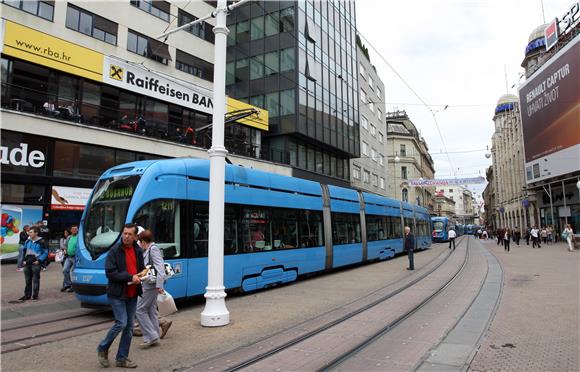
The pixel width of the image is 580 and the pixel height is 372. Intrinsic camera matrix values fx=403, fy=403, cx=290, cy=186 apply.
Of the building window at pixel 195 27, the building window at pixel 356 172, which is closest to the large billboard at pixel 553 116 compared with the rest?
the building window at pixel 356 172

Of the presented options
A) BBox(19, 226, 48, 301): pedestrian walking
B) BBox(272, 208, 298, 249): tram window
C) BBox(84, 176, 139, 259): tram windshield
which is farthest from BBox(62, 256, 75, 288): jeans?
BBox(272, 208, 298, 249): tram window

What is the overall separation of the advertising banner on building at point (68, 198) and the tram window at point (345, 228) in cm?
1028

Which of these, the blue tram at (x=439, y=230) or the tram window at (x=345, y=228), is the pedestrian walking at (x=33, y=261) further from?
the blue tram at (x=439, y=230)

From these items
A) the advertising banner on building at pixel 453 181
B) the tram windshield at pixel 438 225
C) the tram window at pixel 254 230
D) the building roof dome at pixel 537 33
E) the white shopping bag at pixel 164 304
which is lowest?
the white shopping bag at pixel 164 304

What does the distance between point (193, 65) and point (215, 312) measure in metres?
22.8

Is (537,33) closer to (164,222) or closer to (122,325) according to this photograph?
(164,222)

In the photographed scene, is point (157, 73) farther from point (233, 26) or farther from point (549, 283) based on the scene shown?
point (549, 283)

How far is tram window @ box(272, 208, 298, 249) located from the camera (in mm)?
11562

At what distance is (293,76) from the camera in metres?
28.6

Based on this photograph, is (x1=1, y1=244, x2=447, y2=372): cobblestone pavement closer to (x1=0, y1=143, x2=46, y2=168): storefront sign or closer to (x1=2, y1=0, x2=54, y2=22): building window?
(x1=0, y1=143, x2=46, y2=168): storefront sign

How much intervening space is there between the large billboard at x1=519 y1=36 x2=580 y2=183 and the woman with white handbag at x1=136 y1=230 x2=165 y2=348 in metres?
38.0

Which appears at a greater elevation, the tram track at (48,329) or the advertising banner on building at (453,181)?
the advertising banner on building at (453,181)

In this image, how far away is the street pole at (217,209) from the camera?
23.4ft

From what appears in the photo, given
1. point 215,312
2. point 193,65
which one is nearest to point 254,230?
point 215,312
